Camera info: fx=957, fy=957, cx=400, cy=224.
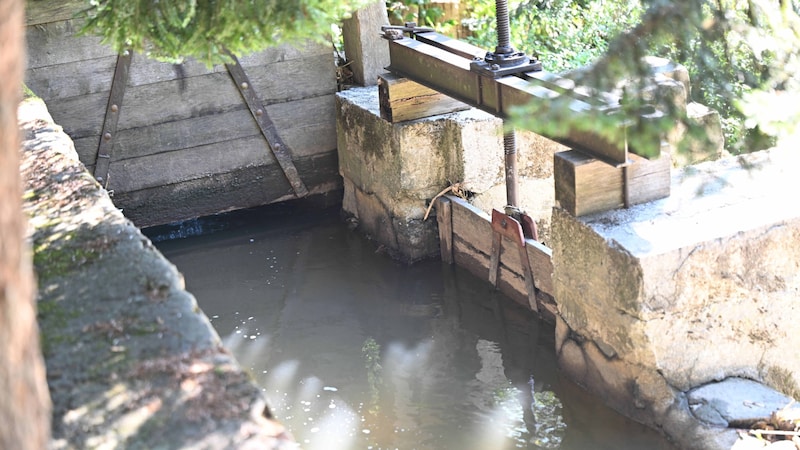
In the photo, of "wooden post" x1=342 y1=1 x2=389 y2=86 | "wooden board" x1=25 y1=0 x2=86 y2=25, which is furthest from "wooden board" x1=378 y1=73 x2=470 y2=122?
"wooden board" x1=25 y1=0 x2=86 y2=25

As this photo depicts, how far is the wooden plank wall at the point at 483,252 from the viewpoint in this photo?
508 centimetres

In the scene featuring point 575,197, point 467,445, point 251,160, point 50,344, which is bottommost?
point 467,445

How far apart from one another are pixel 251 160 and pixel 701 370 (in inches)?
150

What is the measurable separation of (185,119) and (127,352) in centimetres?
432

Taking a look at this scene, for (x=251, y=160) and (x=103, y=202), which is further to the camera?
(x=251, y=160)

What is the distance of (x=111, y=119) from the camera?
6453mm

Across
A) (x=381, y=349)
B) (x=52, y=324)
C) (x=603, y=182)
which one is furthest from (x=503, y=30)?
(x=52, y=324)

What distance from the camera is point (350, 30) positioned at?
6750mm

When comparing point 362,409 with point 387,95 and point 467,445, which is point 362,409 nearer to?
point 467,445

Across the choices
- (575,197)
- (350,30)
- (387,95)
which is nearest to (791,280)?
(575,197)

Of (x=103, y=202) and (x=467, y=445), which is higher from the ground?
(x=103, y=202)

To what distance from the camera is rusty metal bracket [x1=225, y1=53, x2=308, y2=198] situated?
668cm

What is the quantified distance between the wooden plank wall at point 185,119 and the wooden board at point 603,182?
287cm

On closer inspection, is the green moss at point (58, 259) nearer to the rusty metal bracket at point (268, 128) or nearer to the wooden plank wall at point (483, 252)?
the wooden plank wall at point (483, 252)
